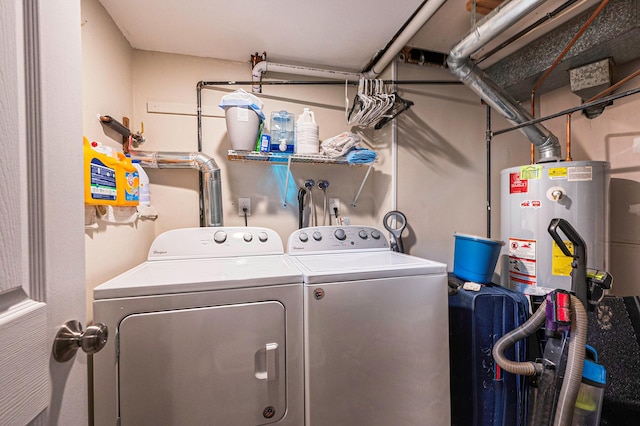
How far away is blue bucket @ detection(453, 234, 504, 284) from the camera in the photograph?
1475 mm

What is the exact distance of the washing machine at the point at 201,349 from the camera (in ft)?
2.82

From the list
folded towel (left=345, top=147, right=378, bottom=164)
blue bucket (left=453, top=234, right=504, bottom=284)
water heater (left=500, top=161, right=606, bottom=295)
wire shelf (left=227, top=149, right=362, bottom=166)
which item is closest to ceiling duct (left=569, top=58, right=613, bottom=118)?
water heater (left=500, top=161, right=606, bottom=295)

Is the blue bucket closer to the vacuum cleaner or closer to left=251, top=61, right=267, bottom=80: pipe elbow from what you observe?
the vacuum cleaner

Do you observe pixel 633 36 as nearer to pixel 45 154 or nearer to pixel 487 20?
pixel 487 20

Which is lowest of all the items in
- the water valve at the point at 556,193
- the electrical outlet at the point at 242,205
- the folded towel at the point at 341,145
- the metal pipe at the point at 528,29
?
the electrical outlet at the point at 242,205

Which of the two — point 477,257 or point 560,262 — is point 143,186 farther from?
point 560,262

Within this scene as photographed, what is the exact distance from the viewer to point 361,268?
112 cm

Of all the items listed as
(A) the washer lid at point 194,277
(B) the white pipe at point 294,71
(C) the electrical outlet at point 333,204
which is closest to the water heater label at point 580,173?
(C) the electrical outlet at point 333,204

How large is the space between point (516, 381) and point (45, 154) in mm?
2133

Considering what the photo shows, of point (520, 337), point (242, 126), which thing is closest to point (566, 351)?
point (520, 337)

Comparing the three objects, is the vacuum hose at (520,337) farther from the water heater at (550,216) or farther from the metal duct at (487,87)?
the metal duct at (487,87)

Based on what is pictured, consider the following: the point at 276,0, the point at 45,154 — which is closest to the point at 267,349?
the point at 45,154

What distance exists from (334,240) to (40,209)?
135 cm

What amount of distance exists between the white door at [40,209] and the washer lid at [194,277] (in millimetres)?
313
